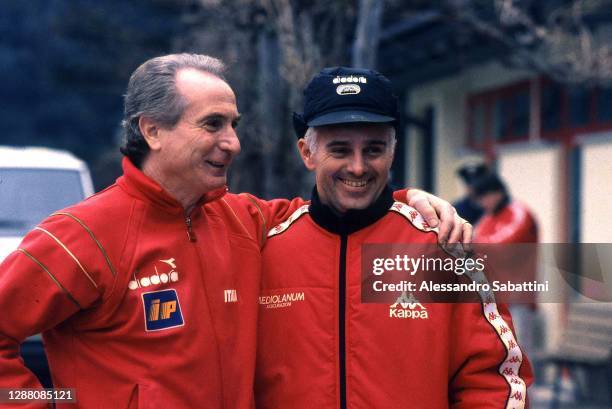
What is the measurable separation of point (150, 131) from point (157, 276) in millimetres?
427

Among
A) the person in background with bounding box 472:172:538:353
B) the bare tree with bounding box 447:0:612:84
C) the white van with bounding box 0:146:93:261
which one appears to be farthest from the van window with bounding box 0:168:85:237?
the bare tree with bounding box 447:0:612:84

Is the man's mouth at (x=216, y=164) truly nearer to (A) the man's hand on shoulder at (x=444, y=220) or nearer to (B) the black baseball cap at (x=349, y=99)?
(B) the black baseball cap at (x=349, y=99)

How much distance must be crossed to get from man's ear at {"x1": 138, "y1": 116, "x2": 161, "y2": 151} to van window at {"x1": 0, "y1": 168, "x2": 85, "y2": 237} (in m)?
3.68

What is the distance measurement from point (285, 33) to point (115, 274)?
4723mm

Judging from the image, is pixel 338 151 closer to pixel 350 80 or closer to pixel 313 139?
pixel 313 139

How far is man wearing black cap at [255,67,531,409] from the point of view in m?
2.73

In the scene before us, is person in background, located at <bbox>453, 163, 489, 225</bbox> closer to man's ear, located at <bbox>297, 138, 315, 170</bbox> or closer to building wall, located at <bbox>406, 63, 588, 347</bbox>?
building wall, located at <bbox>406, 63, 588, 347</bbox>

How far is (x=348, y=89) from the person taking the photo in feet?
9.40

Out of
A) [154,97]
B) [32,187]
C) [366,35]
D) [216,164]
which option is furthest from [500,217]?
[154,97]

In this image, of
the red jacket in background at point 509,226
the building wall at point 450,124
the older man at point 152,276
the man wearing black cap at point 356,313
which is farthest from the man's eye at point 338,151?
the building wall at point 450,124

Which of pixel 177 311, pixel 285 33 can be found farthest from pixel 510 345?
pixel 285 33

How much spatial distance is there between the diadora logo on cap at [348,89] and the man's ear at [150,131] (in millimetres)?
539

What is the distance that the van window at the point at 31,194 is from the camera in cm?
628

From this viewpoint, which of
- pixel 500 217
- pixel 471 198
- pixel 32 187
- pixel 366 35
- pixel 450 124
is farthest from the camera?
pixel 450 124
